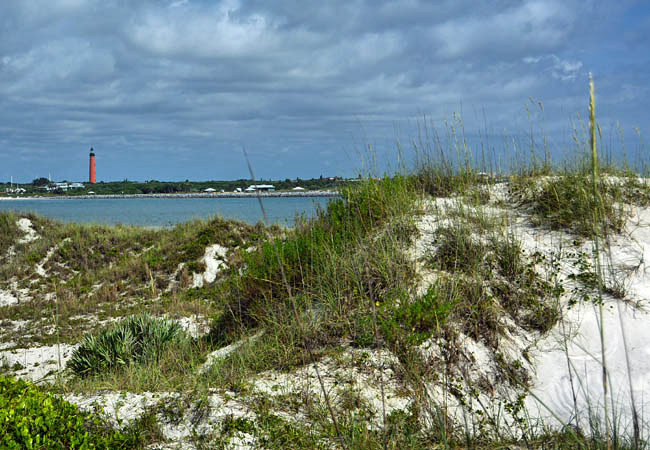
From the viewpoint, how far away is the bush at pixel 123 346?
22.6 feet

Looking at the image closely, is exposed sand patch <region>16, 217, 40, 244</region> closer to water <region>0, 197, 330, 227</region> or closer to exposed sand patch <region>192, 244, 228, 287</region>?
water <region>0, 197, 330, 227</region>

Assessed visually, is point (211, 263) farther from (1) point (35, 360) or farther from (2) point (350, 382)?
(2) point (350, 382)

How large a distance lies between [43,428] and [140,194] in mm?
123588

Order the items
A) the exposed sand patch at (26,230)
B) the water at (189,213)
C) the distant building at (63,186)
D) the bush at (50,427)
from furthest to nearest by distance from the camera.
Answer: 1. the distant building at (63,186)
2. the exposed sand patch at (26,230)
3. the water at (189,213)
4. the bush at (50,427)

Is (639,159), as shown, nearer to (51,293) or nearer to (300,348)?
(300,348)

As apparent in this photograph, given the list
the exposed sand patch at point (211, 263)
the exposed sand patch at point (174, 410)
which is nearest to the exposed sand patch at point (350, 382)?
the exposed sand patch at point (174, 410)

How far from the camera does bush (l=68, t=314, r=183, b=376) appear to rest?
6.89 metres

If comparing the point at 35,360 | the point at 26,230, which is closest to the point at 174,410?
the point at 35,360

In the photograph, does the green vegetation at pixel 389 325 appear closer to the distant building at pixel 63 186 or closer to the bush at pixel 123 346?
the bush at pixel 123 346

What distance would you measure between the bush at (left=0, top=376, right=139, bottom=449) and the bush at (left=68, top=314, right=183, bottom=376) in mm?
2632

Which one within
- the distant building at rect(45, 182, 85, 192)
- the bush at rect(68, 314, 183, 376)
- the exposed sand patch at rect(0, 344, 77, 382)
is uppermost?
Answer: the distant building at rect(45, 182, 85, 192)

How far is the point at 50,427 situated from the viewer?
3.62 m

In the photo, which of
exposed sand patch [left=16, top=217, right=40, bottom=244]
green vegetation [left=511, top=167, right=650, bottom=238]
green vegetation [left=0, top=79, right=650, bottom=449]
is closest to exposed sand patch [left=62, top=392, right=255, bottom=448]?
green vegetation [left=0, top=79, right=650, bottom=449]

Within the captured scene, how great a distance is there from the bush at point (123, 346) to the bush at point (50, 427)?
8.64 feet
